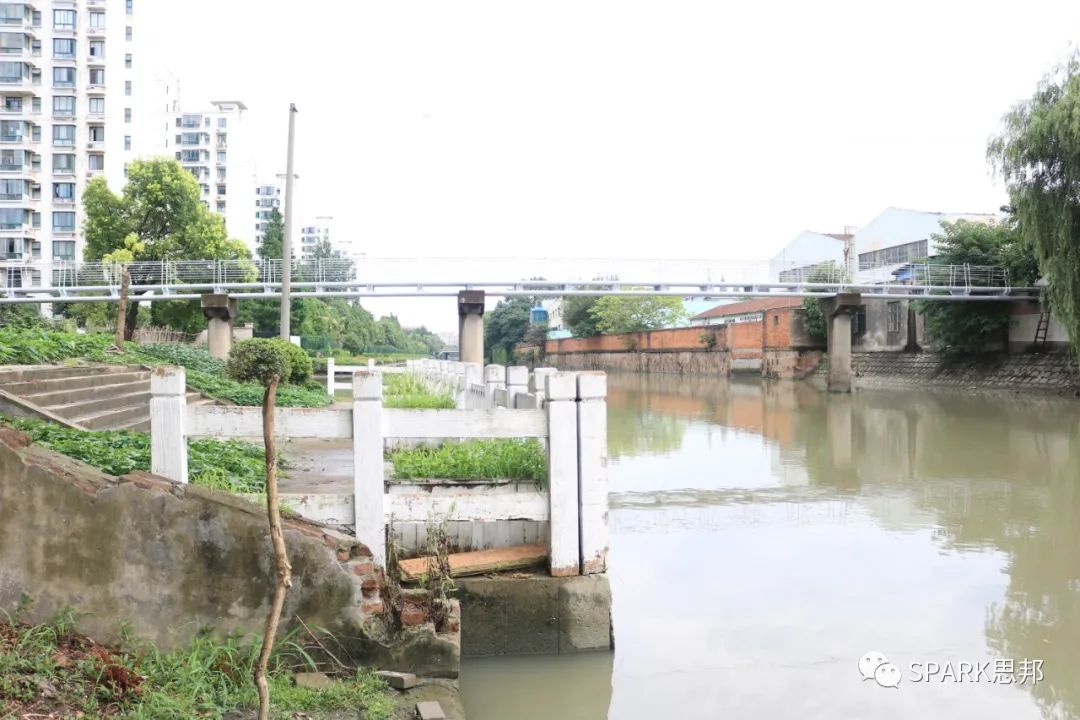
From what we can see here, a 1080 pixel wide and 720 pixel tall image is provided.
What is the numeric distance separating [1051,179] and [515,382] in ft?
63.6

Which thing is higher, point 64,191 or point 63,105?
point 63,105

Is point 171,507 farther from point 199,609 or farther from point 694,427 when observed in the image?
point 694,427

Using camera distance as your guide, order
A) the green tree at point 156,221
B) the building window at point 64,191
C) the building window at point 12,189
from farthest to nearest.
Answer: the building window at point 64,191 → the building window at point 12,189 → the green tree at point 156,221

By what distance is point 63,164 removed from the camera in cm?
5319

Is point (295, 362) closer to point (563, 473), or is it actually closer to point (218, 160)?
point (563, 473)

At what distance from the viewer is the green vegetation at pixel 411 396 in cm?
962

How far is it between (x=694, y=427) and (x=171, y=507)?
1659 cm

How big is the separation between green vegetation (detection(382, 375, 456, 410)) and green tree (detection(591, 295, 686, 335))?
43545 mm

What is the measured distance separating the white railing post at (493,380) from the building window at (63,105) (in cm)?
5589

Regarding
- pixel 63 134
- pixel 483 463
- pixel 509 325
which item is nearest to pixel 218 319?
pixel 483 463

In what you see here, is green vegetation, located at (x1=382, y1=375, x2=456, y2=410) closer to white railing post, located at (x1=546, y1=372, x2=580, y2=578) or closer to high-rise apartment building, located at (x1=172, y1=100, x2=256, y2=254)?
white railing post, located at (x1=546, y1=372, x2=580, y2=578)

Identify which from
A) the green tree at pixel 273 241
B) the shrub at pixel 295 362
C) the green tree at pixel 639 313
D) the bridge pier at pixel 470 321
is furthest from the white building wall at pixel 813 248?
the shrub at pixel 295 362

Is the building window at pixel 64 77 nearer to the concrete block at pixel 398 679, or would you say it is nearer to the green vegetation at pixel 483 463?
the green vegetation at pixel 483 463

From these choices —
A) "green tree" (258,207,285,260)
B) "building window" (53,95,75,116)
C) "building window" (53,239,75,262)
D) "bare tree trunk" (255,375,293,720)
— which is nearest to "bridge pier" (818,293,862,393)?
"green tree" (258,207,285,260)
